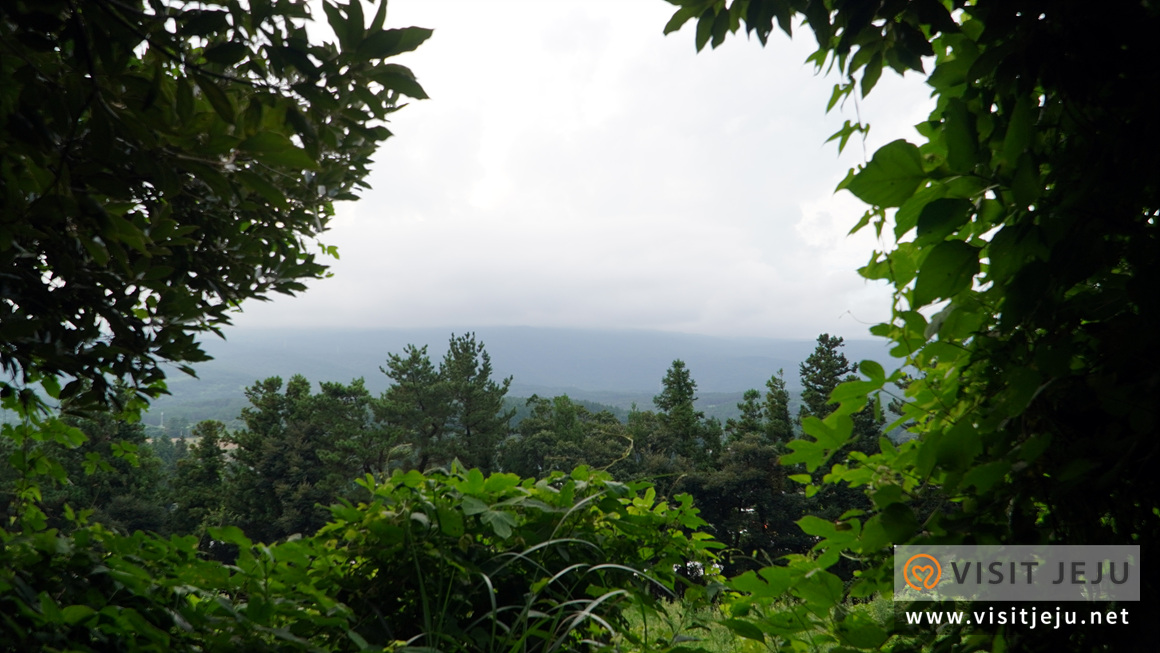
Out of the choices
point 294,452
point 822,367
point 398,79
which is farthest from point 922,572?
point 294,452

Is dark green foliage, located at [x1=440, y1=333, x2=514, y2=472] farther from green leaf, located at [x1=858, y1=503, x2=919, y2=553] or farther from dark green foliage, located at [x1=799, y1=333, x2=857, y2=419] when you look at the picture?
green leaf, located at [x1=858, y1=503, x2=919, y2=553]

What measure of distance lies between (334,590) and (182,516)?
3619 cm

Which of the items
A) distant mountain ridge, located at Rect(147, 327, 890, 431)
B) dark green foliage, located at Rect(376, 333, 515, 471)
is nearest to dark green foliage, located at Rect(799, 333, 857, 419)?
dark green foliage, located at Rect(376, 333, 515, 471)

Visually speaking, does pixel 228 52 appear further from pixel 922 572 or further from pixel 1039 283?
pixel 922 572

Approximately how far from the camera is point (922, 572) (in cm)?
73

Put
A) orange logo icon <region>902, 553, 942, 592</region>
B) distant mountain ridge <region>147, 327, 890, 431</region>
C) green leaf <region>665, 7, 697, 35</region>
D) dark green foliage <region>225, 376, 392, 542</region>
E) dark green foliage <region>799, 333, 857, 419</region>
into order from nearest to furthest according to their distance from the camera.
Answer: orange logo icon <region>902, 553, 942, 592</region> < green leaf <region>665, 7, 697, 35</region> < dark green foliage <region>799, 333, 857, 419</region> < dark green foliage <region>225, 376, 392, 542</region> < distant mountain ridge <region>147, 327, 890, 431</region>

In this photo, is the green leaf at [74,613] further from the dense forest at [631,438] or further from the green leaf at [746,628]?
the green leaf at [746,628]

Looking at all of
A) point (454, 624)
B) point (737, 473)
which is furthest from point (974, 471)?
point (737, 473)

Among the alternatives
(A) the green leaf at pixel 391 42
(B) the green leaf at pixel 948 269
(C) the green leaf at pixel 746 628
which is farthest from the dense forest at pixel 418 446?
(B) the green leaf at pixel 948 269

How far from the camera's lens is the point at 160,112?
36.8 inches

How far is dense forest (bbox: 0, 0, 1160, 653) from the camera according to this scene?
602 mm

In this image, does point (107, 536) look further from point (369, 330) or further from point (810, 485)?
point (369, 330)

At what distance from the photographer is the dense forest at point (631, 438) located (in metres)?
0.60

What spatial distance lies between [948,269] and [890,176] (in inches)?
4.9
